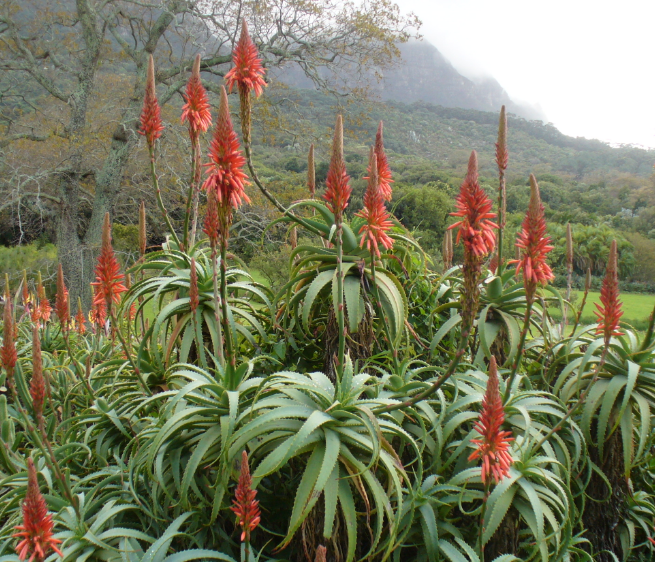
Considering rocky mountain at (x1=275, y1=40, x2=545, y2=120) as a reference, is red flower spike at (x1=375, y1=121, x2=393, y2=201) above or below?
below

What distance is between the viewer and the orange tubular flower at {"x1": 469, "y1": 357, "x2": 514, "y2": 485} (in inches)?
49.3

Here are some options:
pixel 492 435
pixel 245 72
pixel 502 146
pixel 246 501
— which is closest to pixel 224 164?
pixel 245 72

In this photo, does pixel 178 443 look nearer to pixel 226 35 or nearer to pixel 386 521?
pixel 386 521

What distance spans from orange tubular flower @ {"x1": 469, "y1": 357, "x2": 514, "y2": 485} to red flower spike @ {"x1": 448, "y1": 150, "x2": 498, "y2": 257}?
0.33 metres

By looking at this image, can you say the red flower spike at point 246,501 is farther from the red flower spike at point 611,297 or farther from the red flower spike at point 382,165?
the red flower spike at point 382,165

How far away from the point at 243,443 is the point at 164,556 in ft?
1.47

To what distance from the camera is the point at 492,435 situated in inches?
51.3

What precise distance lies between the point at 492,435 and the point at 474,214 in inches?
25.6

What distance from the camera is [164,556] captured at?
147 centimetres

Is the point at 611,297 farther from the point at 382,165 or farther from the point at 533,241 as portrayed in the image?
the point at 382,165

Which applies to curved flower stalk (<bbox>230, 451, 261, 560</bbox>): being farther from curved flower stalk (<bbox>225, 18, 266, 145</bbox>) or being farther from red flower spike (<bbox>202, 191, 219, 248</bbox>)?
curved flower stalk (<bbox>225, 18, 266, 145</bbox>)

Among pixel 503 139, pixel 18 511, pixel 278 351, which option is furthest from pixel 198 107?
pixel 18 511

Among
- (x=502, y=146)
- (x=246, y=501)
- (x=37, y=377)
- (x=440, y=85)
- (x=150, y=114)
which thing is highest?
(x=440, y=85)

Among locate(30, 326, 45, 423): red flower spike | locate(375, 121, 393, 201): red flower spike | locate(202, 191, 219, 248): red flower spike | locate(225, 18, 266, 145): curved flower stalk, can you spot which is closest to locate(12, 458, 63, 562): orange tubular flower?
locate(30, 326, 45, 423): red flower spike
